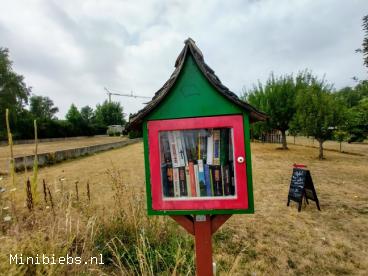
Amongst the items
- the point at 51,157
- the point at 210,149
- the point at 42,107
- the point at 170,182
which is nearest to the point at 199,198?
the point at 170,182

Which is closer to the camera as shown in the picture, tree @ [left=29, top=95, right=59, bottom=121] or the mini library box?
the mini library box

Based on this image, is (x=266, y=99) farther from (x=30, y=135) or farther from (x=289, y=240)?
(x=30, y=135)

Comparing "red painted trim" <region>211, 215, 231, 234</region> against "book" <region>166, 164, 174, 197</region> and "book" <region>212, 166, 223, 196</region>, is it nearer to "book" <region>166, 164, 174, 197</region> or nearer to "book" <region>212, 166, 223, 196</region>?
"book" <region>212, 166, 223, 196</region>

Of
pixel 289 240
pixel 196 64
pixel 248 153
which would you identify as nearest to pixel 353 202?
pixel 289 240

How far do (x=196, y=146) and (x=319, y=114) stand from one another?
41.7 feet

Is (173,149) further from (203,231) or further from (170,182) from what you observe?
(203,231)

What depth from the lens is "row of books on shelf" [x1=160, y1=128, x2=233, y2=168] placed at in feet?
5.12

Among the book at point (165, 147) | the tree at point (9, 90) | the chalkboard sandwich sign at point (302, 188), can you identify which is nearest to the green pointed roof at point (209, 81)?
the book at point (165, 147)

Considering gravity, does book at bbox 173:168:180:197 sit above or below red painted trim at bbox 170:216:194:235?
above

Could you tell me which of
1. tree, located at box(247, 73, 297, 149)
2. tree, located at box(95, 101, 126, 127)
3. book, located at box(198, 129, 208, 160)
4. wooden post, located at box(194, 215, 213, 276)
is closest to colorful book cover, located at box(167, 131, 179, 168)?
book, located at box(198, 129, 208, 160)

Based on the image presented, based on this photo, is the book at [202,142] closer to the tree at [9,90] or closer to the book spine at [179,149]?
the book spine at [179,149]

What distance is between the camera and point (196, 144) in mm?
1599

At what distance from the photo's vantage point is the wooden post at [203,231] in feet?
5.30

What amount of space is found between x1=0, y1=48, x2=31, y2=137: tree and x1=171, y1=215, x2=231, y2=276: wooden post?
35.7m
